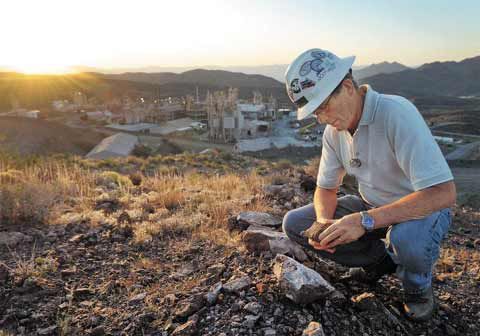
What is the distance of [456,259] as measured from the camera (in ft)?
11.8

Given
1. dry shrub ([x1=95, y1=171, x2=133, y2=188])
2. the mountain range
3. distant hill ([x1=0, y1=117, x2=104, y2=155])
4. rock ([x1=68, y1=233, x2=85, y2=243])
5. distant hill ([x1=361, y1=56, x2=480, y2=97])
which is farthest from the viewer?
distant hill ([x1=361, y1=56, x2=480, y2=97])

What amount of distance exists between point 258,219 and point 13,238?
243cm

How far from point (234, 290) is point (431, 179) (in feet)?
4.40

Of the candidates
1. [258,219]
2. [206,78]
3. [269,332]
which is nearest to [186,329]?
[269,332]

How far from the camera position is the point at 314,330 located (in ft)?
6.41

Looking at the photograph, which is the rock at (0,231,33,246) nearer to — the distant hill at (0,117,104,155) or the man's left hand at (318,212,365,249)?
the man's left hand at (318,212,365,249)

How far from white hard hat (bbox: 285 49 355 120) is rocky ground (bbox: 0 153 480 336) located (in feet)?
3.86

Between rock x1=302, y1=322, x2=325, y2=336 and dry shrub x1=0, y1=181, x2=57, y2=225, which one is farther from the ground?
rock x1=302, y1=322, x2=325, y2=336

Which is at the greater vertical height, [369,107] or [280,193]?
[369,107]

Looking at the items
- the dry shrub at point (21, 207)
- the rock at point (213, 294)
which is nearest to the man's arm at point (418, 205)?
the rock at point (213, 294)

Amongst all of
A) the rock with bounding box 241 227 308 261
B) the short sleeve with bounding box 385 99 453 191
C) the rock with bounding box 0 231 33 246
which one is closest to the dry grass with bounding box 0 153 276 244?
the rock with bounding box 241 227 308 261

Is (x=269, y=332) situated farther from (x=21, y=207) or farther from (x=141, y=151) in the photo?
(x=141, y=151)

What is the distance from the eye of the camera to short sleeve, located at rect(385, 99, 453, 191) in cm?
197

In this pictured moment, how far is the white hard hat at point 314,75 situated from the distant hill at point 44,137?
36195 mm
